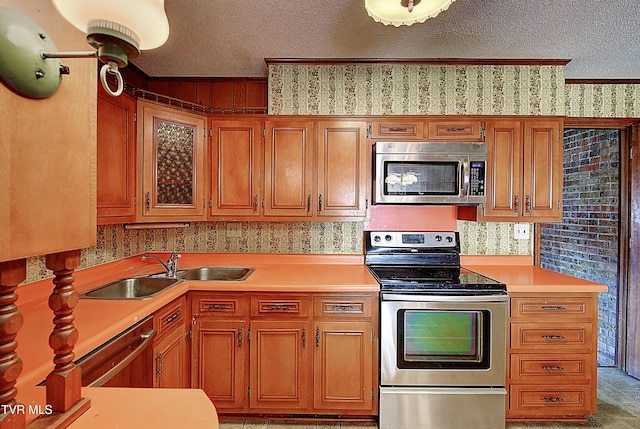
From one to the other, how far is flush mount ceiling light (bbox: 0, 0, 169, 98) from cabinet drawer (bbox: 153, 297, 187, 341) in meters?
1.51

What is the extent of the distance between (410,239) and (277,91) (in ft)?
5.24

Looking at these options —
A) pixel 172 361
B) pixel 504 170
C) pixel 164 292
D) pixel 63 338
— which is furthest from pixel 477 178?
pixel 63 338

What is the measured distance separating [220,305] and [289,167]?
108 cm

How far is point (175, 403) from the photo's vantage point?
801 millimetres

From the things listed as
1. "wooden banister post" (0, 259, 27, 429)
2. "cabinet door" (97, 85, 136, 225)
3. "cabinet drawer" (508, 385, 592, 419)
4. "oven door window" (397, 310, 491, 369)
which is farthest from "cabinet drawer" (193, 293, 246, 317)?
"cabinet drawer" (508, 385, 592, 419)

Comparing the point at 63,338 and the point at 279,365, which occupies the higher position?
the point at 63,338

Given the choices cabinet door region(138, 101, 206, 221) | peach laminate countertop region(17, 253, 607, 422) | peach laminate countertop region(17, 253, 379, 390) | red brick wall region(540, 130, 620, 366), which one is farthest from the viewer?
red brick wall region(540, 130, 620, 366)

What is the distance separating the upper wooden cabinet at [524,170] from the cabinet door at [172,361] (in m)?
2.24

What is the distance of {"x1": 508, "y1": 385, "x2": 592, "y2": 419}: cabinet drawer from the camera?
7.14 ft

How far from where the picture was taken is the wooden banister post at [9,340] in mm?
556

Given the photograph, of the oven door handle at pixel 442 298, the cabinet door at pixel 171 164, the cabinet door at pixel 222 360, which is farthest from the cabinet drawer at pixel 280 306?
the cabinet door at pixel 171 164

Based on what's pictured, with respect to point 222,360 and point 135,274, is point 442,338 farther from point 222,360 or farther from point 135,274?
point 135,274

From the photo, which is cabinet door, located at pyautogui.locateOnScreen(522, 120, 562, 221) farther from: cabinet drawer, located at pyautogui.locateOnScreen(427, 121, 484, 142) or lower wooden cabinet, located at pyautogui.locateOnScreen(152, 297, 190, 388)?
lower wooden cabinet, located at pyautogui.locateOnScreen(152, 297, 190, 388)

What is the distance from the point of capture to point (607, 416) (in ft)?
7.72
